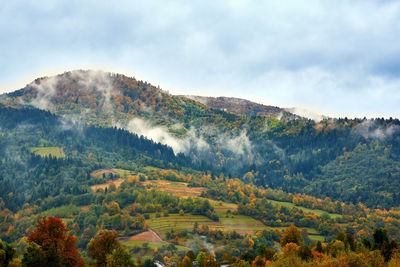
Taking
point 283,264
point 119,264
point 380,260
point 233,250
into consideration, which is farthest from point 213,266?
point 233,250

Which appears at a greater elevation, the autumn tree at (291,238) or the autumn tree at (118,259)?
the autumn tree at (118,259)

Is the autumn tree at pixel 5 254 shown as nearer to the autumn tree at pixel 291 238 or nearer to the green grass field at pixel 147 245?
the autumn tree at pixel 291 238

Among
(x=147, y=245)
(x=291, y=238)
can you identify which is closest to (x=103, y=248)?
(x=291, y=238)

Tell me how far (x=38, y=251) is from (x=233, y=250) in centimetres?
13472

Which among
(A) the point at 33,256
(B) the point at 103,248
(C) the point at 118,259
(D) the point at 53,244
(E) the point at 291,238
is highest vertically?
(D) the point at 53,244

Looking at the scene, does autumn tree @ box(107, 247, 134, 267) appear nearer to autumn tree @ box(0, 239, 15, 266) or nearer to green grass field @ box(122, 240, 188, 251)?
autumn tree @ box(0, 239, 15, 266)

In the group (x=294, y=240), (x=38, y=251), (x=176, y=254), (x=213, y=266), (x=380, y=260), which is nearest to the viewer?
(x=380, y=260)

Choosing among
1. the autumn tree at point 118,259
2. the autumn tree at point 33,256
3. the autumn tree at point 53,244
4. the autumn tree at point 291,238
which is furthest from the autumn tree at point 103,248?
the autumn tree at point 291,238

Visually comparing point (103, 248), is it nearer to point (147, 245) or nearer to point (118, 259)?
point (118, 259)

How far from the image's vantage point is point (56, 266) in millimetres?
78375

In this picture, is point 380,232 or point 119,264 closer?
point 119,264

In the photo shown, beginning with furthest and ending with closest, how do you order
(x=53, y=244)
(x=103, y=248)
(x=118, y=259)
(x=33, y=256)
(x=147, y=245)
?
(x=147, y=245) → (x=103, y=248) → (x=118, y=259) → (x=53, y=244) → (x=33, y=256)

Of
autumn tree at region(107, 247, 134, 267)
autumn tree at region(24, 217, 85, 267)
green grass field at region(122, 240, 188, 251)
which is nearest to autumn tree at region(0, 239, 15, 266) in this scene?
autumn tree at region(24, 217, 85, 267)

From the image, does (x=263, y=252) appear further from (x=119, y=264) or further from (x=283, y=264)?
(x=283, y=264)
